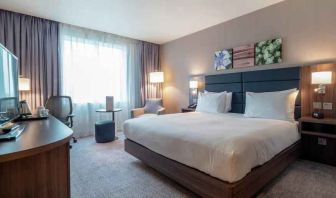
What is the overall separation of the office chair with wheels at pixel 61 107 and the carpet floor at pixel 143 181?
87 centimetres

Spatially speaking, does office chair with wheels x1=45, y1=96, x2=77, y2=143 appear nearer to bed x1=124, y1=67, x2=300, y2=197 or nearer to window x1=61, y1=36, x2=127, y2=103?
window x1=61, y1=36, x2=127, y2=103

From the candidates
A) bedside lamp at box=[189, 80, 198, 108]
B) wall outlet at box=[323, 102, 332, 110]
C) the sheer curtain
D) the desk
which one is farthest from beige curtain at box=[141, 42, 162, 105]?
the desk

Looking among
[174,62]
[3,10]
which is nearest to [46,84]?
[3,10]

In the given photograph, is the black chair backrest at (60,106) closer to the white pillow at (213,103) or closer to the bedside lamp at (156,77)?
the bedside lamp at (156,77)

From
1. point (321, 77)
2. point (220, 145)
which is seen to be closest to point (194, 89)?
point (321, 77)

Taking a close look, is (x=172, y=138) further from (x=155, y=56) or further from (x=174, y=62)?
(x=155, y=56)

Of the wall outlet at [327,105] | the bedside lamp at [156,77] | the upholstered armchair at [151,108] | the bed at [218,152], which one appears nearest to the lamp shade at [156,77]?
the bedside lamp at [156,77]

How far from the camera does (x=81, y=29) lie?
4.30m

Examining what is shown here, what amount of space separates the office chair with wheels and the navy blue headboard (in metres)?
2.96

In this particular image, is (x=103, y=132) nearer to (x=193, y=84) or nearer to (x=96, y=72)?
(x=96, y=72)

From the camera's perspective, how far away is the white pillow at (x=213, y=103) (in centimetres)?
366

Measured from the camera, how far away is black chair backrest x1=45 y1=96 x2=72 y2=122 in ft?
11.8

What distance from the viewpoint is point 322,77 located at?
8.34 feet

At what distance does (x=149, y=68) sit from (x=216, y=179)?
Result: 436 centimetres
